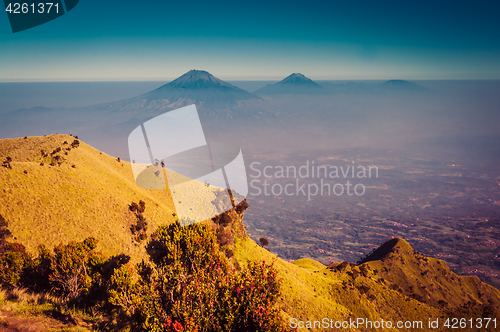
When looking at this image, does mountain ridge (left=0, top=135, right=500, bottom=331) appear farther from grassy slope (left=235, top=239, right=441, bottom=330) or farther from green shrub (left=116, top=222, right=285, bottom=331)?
green shrub (left=116, top=222, right=285, bottom=331)

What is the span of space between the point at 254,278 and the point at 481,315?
62.8m

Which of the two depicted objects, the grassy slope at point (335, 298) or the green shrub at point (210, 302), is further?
the grassy slope at point (335, 298)

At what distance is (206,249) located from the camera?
19375mm

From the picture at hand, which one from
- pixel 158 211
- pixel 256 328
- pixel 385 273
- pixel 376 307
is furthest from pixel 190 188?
pixel 385 273

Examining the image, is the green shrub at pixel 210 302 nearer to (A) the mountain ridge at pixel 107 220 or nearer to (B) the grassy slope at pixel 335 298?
(A) the mountain ridge at pixel 107 220

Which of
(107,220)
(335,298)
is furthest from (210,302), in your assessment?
(335,298)

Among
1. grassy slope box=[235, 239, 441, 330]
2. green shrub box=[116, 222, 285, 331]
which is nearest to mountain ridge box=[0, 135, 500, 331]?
grassy slope box=[235, 239, 441, 330]

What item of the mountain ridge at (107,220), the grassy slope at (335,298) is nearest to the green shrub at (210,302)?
the mountain ridge at (107,220)

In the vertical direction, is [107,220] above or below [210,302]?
below

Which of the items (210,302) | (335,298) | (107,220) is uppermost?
(210,302)

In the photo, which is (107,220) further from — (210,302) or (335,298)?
(335,298)

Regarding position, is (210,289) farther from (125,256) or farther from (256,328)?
(125,256)

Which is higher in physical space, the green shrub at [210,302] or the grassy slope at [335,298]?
the green shrub at [210,302]

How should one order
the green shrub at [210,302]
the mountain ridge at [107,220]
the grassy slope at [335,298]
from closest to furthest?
the green shrub at [210,302]
the mountain ridge at [107,220]
the grassy slope at [335,298]
